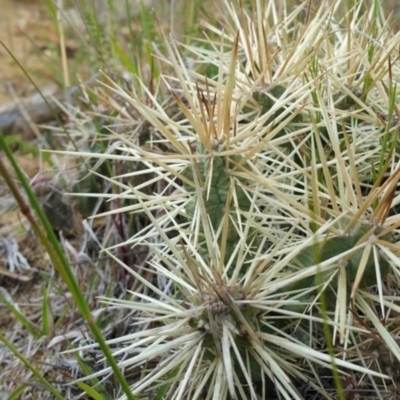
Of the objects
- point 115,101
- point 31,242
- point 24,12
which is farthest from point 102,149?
point 24,12

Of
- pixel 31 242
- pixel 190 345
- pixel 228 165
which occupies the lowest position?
pixel 31 242

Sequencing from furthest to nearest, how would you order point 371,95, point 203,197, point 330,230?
point 371,95
point 203,197
point 330,230

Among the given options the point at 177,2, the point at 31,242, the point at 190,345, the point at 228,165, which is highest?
Result: the point at 228,165

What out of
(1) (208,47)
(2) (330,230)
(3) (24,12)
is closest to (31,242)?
(1) (208,47)

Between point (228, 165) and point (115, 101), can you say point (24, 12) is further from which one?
point (228, 165)

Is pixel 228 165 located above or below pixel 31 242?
above

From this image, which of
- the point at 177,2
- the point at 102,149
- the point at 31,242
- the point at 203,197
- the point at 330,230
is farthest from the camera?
the point at 177,2

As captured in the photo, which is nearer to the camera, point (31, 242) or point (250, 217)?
point (250, 217)

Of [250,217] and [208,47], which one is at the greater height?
[250,217]

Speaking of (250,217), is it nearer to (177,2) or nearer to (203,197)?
(203,197)
